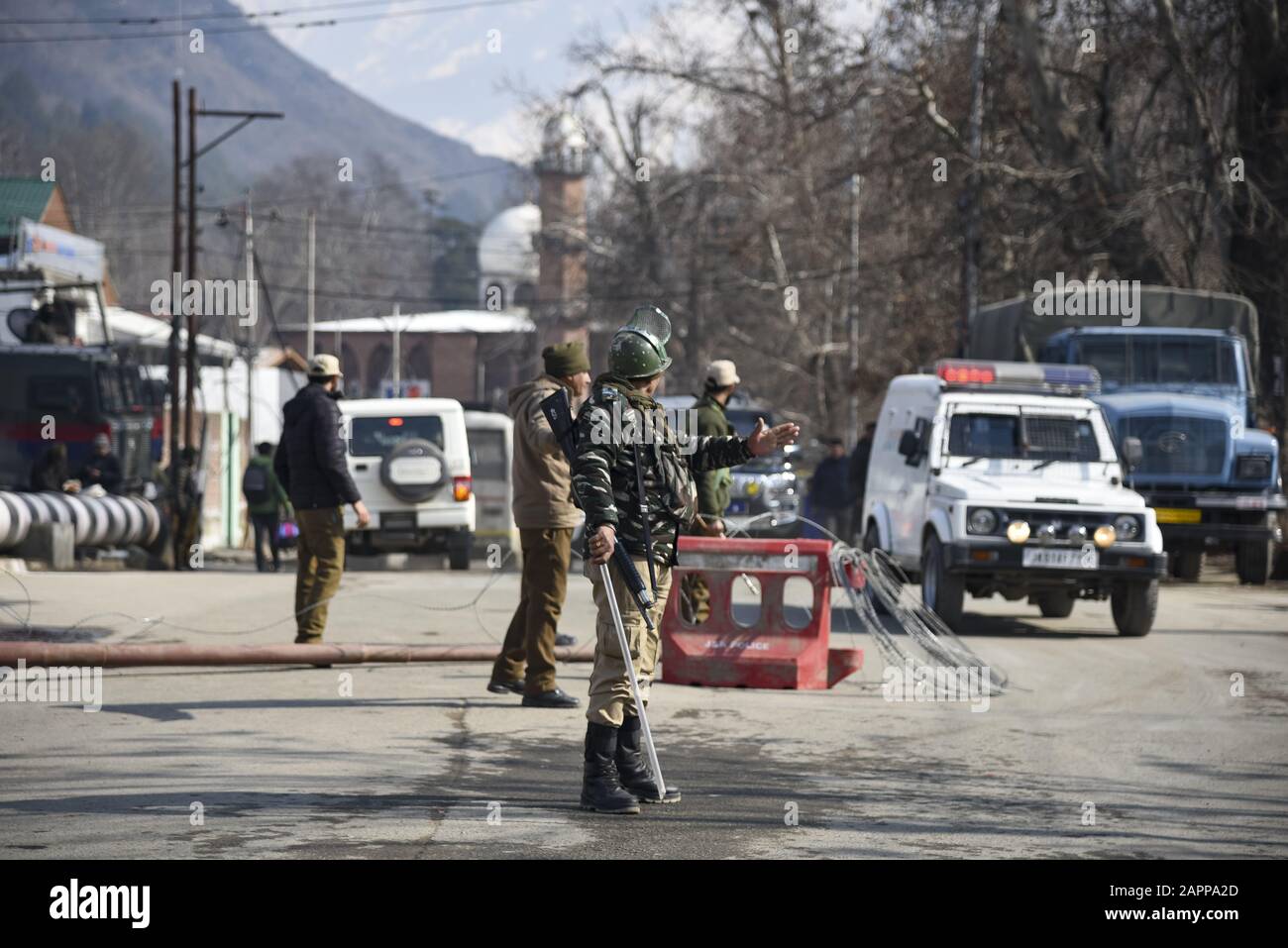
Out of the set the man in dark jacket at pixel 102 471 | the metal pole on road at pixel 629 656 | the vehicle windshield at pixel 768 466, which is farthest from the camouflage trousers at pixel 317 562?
the man in dark jacket at pixel 102 471

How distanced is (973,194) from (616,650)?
90.1 feet

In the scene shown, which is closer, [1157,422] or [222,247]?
[1157,422]

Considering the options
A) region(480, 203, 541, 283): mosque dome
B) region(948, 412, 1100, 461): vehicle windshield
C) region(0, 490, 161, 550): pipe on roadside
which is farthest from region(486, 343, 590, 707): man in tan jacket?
region(480, 203, 541, 283): mosque dome

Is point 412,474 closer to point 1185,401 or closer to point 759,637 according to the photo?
point 1185,401

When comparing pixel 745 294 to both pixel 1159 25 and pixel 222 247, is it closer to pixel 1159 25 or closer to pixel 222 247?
pixel 1159 25

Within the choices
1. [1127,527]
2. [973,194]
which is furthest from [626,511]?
[973,194]

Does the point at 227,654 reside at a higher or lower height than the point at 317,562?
lower

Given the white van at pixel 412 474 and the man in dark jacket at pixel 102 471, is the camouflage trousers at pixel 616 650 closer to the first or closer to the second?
the white van at pixel 412 474

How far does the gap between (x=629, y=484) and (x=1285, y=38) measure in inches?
899

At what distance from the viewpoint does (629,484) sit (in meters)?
7.50

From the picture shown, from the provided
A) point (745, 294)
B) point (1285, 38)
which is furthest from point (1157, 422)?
point (745, 294)

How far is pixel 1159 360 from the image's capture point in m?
21.9

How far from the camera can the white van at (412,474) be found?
958 inches

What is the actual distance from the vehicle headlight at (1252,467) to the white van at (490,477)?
11082 mm
